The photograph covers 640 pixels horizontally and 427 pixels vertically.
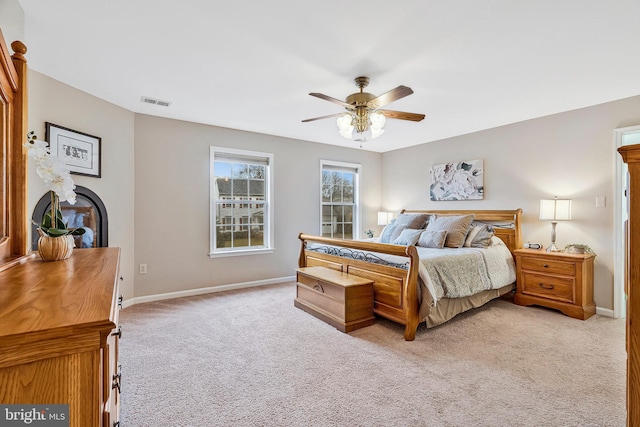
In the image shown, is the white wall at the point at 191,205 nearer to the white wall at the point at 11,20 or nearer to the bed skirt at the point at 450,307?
the white wall at the point at 11,20

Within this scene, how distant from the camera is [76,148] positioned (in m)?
3.14

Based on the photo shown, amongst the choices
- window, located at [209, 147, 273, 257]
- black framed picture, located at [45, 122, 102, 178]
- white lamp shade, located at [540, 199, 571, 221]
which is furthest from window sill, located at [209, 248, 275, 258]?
white lamp shade, located at [540, 199, 571, 221]

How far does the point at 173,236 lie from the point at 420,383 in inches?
135

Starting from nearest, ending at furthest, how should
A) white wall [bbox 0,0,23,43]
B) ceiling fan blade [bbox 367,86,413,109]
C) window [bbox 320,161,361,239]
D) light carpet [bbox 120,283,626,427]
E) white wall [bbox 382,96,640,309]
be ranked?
white wall [bbox 0,0,23,43]
light carpet [bbox 120,283,626,427]
ceiling fan blade [bbox 367,86,413,109]
white wall [bbox 382,96,640,309]
window [bbox 320,161,361,239]

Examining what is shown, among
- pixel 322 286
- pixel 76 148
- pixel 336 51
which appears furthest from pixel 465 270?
pixel 76 148

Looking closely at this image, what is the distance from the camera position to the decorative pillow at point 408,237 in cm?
399

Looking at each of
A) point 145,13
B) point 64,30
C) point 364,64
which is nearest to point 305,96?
point 364,64

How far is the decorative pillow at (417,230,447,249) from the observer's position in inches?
152

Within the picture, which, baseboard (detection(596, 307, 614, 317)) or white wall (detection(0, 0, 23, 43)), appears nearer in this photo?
white wall (detection(0, 0, 23, 43))

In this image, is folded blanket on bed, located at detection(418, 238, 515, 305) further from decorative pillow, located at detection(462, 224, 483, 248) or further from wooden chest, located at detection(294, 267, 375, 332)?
wooden chest, located at detection(294, 267, 375, 332)

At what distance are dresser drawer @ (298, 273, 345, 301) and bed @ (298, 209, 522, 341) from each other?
0.39 meters

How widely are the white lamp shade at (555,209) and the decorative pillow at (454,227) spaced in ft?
2.64

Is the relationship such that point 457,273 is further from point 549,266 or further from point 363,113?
point 363,113

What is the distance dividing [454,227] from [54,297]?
4.06 metres
